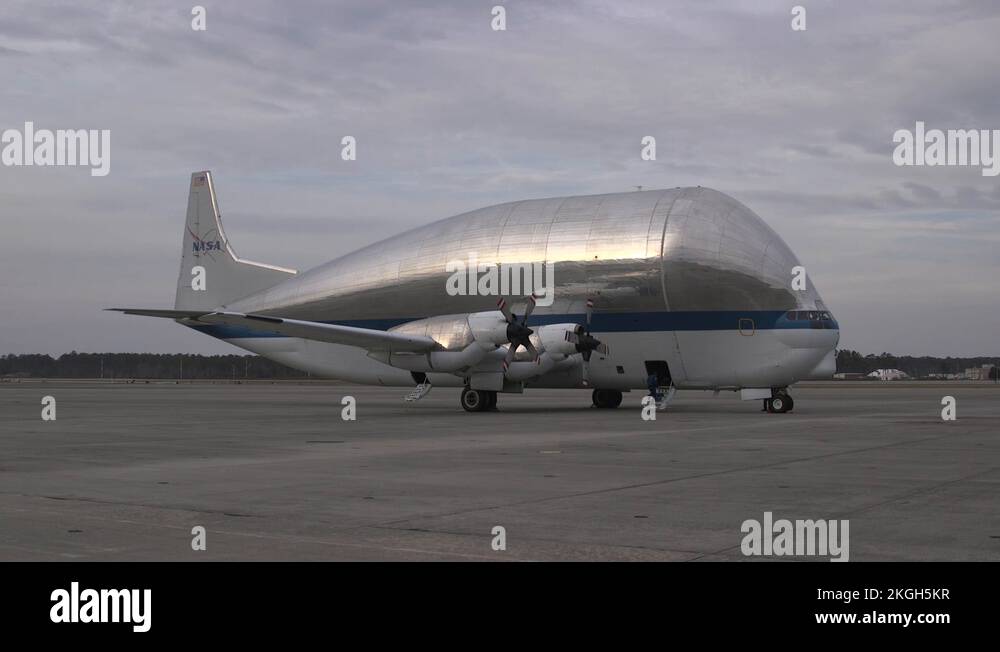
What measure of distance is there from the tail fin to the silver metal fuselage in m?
9.06

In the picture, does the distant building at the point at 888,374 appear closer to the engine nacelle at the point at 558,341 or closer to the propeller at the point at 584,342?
the propeller at the point at 584,342

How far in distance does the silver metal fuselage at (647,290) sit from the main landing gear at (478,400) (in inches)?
70.2

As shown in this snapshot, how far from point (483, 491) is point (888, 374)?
15580cm

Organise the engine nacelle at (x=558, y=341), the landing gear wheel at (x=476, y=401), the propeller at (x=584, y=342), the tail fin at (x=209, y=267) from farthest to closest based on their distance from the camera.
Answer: the tail fin at (x=209, y=267) < the landing gear wheel at (x=476, y=401) < the engine nacelle at (x=558, y=341) < the propeller at (x=584, y=342)

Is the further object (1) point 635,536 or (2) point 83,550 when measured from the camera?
(1) point 635,536

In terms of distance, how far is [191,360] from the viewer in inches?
6378

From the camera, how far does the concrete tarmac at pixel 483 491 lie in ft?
29.9

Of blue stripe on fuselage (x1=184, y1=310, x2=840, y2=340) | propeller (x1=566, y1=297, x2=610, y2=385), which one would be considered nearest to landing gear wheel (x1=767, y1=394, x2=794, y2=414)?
blue stripe on fuselage (x1=184, y1=310, x2=840, y2=340)

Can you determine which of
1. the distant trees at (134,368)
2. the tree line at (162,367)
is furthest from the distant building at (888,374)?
the distant trees at (134,368)

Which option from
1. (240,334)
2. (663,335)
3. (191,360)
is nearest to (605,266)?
(663,335)

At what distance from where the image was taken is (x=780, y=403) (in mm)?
36250

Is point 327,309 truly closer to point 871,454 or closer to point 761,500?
point 871,454

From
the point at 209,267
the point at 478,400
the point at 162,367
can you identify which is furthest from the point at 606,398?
the point at 162,367
